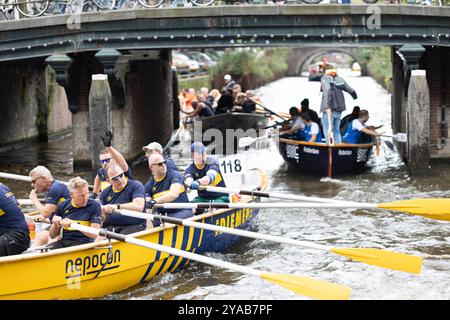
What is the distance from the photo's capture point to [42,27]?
19391 millimetres

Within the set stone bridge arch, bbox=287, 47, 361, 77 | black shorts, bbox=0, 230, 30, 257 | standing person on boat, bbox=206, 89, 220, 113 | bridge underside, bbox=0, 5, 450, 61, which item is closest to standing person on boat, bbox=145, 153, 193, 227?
black shorts, bbox=0, 230, 30, 257

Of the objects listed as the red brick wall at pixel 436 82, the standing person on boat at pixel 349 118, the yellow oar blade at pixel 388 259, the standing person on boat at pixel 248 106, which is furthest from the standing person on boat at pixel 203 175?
the standing person on boat at pixel 248 106

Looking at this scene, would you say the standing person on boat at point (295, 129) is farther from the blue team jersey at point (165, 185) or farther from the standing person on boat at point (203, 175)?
the blue team jersey at point (165, 185)

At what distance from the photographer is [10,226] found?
10.4 m

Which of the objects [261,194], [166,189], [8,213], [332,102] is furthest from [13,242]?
[332,102]

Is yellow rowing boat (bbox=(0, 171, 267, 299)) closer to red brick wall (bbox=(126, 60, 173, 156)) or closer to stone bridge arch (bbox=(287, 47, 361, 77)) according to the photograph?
red brick wall (bbox=(126, 60, 173, 156))

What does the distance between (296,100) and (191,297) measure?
32055mm

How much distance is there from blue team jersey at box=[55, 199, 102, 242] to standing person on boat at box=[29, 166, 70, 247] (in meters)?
0.27

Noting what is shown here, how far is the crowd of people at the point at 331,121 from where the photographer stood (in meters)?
19.2

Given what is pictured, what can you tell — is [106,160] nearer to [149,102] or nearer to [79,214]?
[79,214]

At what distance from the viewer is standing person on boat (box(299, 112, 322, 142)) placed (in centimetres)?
1975

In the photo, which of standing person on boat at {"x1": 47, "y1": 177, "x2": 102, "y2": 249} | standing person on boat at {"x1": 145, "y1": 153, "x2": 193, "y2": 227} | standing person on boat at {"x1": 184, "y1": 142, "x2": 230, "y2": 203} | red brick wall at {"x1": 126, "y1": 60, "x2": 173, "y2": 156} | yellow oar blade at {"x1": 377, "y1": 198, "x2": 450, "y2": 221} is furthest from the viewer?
red brick wall at {"x1": 126, "y1": 60, "x2": 173, "y2": 156}

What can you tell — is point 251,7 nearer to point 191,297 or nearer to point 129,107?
point 129,107

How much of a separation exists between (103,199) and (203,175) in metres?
1.92
